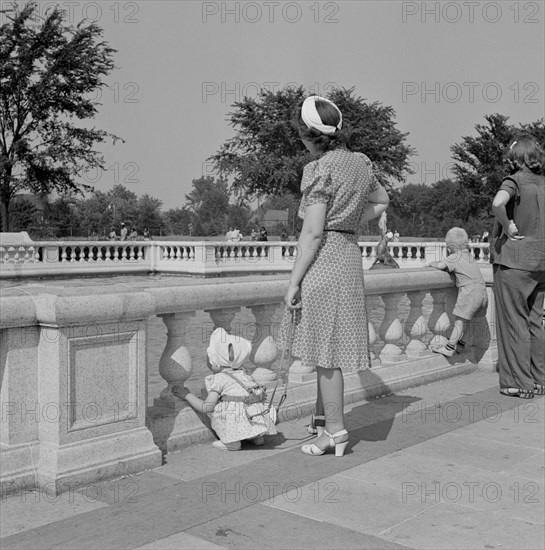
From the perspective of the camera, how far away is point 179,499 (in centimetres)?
450

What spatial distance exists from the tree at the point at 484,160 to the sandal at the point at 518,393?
58.7m

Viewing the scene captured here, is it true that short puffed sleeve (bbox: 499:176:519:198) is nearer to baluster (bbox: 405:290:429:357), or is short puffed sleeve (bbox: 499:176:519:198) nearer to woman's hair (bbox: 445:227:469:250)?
woman's hair (bbox: 445:227:469:250)

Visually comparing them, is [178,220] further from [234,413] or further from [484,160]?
[234,413]

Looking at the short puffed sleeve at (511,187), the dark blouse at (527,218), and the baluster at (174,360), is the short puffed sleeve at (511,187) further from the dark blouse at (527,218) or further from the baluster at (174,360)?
the baluster at (174,360)

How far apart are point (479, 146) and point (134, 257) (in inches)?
1468

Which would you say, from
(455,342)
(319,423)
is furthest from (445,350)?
(319,423)

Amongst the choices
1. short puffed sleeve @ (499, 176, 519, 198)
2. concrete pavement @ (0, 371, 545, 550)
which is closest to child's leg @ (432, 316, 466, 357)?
short puffed sleeve @ (499, 176, 519, 198)

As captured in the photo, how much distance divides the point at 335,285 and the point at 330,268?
0.10 meters

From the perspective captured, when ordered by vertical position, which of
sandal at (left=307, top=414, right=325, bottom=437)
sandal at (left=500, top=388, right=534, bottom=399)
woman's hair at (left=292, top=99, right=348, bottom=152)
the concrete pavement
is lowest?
the concrete pavement

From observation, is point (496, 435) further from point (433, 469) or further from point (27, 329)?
point (27, 329)

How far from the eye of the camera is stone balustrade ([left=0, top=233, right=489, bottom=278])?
30.8m

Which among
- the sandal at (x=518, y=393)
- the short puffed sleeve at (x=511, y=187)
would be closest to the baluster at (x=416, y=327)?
the sandal at (x=518, y=393)

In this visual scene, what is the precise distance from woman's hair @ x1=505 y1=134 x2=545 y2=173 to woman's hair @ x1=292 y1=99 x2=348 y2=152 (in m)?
2.36

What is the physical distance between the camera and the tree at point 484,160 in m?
64.6
